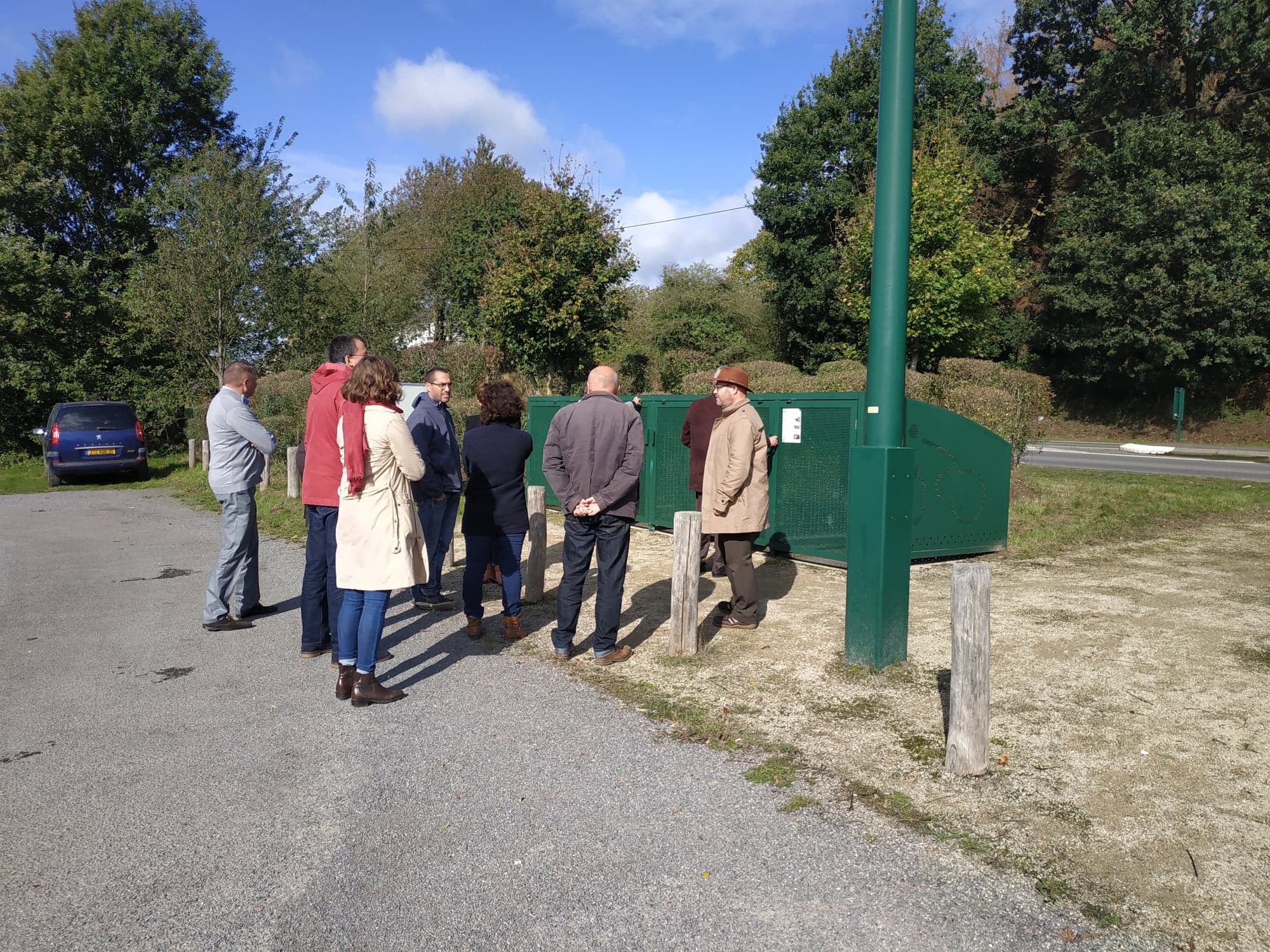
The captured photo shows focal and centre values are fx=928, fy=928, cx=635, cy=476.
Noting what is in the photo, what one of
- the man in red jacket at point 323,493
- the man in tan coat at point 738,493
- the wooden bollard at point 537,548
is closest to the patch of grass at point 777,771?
the man in tan coat at point 738,493

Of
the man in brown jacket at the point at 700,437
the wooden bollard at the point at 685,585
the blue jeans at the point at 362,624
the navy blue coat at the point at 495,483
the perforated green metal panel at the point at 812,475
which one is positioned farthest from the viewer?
the perforated green metal panel at the point at 812,475

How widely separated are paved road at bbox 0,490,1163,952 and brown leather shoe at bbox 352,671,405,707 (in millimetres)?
102

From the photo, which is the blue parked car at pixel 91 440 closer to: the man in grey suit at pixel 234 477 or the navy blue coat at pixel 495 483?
the man in grey suit at pixel 234 477

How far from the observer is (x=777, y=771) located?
13.8 feet

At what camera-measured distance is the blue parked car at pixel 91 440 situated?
58.7ft

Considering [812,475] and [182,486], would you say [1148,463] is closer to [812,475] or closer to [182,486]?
[812,475]

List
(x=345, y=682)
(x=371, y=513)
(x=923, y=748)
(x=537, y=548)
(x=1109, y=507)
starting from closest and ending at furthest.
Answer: (x=923, y=748)
(x=371, y=513)
(x=345, y=682)
(x=537, y=548)
(x=1109, y=507)

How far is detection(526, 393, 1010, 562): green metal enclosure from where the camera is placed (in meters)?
8.73

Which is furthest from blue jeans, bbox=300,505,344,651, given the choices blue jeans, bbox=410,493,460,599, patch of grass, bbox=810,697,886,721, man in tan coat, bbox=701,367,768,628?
patch of grass, bbox=810,697,886,721

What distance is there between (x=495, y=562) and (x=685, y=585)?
4.71 ft

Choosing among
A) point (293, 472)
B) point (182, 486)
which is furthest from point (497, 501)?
point (182, 486)

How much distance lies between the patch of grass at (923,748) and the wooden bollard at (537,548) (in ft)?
12.5

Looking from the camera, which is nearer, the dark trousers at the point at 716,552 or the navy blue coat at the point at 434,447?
the navy blue coat at the point at 434,447

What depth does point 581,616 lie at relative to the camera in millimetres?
7164
